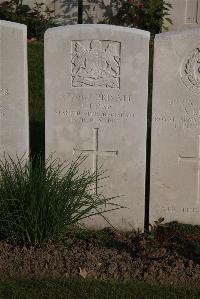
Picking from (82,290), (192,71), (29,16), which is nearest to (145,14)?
(29,16)

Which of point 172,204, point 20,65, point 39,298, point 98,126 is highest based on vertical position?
point 20,65

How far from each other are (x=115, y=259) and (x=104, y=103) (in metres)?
1.36

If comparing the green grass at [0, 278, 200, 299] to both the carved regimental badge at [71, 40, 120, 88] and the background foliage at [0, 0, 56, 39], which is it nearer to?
the carved regimental badge at [71, 40, 120, 88]

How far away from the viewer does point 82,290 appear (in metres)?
4.36

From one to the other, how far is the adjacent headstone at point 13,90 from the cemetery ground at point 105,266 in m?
0.93

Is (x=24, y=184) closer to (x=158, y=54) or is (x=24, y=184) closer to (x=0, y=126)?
(x=0, y=126)

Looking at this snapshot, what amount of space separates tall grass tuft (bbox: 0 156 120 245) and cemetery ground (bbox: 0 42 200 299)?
12 cm

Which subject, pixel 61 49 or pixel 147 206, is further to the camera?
pixel 147 206

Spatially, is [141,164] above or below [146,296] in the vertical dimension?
above

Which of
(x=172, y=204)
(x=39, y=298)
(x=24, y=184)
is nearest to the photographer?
(x=39, y=298)

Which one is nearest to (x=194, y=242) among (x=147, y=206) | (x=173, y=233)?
(x=173, y=233)

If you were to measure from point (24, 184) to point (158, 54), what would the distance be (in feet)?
5.09

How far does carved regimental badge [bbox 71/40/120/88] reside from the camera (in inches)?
204

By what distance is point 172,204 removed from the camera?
5.59 m
